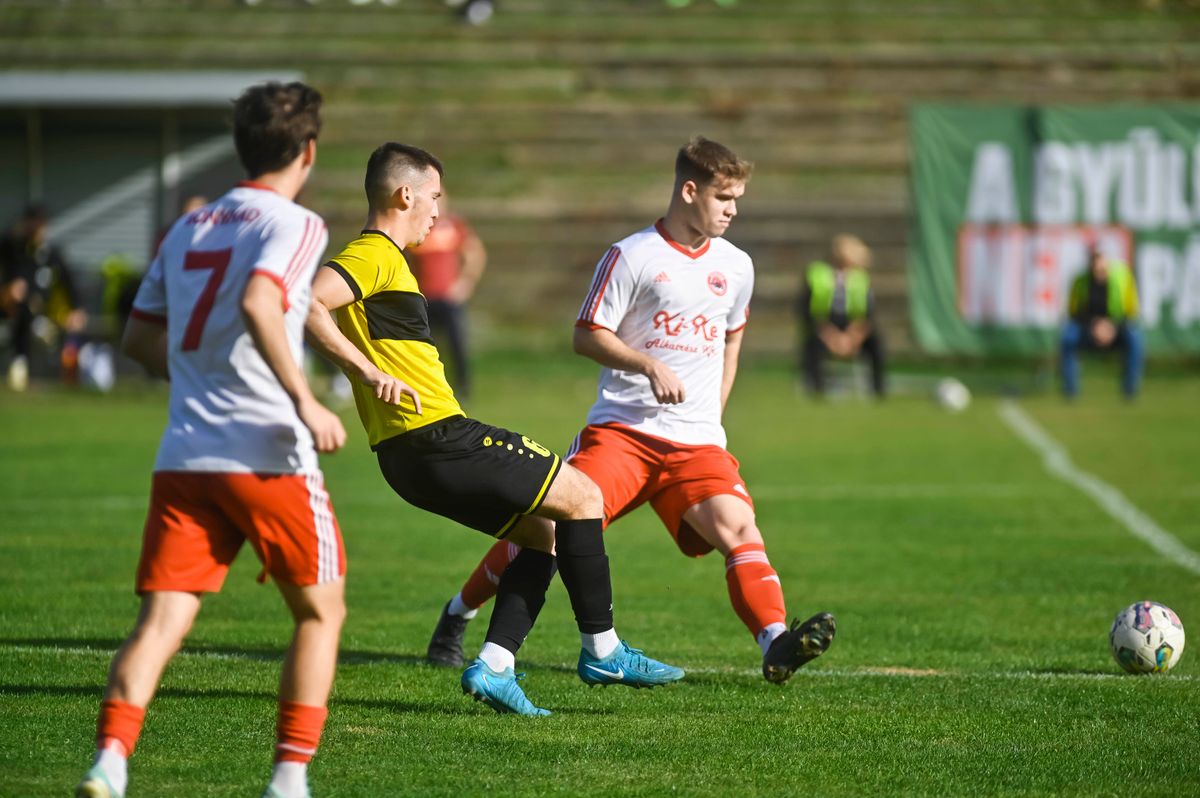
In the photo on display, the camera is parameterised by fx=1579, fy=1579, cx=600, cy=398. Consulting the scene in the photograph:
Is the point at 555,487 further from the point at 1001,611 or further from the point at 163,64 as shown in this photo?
the point at 163,64

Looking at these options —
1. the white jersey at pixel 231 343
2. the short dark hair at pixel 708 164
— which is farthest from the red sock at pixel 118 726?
the short dark hair at pixel 708 164

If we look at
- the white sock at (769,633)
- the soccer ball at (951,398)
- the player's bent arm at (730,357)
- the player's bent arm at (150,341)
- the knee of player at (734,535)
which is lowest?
the soccer ball at (951,398)

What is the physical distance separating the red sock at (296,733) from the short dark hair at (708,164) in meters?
2.62

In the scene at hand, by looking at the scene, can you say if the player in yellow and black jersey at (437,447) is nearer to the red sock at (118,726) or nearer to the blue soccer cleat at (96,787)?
the red sock at (118,726)

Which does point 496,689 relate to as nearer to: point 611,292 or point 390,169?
point 611,292

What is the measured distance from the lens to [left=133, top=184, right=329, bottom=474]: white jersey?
4082mm

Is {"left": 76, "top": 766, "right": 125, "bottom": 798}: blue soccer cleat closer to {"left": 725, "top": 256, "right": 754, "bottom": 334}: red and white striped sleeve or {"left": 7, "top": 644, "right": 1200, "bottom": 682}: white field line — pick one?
{"left": 7, "top": 644, "right": 1200, "bottom": 682}: white field line

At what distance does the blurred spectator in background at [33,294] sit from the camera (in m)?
20.0

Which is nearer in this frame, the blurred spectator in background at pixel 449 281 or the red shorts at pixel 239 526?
the red shorts at pixel 239 526

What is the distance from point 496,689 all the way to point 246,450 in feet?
5.33

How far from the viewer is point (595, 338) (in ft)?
19.0

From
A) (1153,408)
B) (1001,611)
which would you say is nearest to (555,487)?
(1001,611)

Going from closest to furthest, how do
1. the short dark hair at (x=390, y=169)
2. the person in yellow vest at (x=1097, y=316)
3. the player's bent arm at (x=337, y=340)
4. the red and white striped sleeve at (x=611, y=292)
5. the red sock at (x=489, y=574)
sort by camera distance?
the player's bent arm at (x=337, y=340) < the short dark hair at (x=390, y=169) < the red and white striped sleeve at (x=611, y=292) < the red sock at (x=489, y=574) < the person in yellow vest at (x=1097, y=316)

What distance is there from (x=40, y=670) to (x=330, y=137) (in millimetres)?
18145
